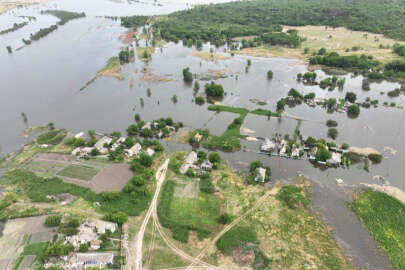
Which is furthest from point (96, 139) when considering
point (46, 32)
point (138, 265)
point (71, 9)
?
point (71, 9)

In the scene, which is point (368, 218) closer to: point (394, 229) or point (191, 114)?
point (394, 229)

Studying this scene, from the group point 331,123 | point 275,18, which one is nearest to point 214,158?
point 331,123

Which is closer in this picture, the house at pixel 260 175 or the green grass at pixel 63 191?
the green grass at pixel 63 191

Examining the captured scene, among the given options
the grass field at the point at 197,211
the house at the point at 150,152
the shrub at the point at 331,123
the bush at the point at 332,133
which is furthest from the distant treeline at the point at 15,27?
the bush at the point at 332,133

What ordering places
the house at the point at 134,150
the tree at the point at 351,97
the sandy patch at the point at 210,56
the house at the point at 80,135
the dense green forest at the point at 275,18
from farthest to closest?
1. the dense green forest at the point at 275,18
2. the sandy patch at the point at 210,56
3. the tree at the point at 351,97
4. the house at the point at 80,135
5. the house at the point at 134,150

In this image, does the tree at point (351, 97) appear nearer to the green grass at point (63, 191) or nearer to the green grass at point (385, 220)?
the green grass at point (385, 220)

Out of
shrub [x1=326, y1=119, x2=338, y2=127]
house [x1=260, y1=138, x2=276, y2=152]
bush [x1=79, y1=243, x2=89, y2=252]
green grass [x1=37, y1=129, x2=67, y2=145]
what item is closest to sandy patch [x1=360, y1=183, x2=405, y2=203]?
house [x1=260, y1=138, x2=276, y2=152]

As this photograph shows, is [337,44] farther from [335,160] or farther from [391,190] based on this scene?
[391,190]
